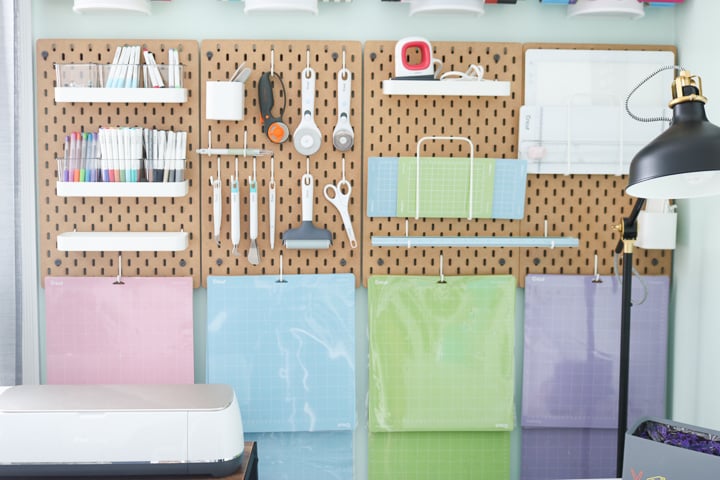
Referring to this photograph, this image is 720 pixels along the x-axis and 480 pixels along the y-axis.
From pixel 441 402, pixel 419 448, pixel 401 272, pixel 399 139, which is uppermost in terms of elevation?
pixel 399 139

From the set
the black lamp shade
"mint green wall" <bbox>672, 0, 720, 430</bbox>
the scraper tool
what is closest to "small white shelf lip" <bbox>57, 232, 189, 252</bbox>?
the scraper tool

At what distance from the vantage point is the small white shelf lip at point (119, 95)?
191cm

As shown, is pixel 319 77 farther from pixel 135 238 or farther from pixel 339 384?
pixel 339 384

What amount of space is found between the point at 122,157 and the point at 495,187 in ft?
3.48

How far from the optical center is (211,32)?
6.70ft

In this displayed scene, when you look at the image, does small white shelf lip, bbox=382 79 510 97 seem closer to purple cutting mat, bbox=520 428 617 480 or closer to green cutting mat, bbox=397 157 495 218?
green cutting mat, bbox=397 157 495 218

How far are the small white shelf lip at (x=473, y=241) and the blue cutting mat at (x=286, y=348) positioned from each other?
17cm

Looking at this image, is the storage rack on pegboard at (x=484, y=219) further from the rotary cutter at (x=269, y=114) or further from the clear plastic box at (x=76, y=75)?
the clear plastic box at (x=76, y=75)

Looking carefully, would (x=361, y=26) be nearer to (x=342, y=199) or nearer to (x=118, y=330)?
(x=342, y=199)

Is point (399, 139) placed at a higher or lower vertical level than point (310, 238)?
higher

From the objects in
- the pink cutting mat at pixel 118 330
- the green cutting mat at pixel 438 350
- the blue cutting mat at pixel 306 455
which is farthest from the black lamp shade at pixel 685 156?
the pink cutting mat at pixel 118 330

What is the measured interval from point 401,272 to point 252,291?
17.5 inches

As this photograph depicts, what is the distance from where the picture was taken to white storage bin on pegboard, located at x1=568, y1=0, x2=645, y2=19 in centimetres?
200

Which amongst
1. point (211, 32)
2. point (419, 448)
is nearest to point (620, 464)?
point (419, 448)
